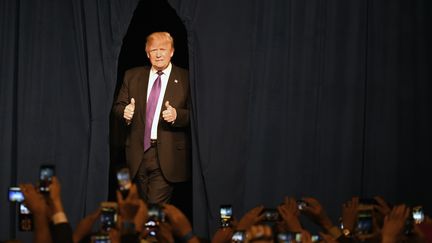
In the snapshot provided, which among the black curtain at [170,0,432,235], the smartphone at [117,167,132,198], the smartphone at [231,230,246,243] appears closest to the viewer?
the smartphone at [117,167,132,198]

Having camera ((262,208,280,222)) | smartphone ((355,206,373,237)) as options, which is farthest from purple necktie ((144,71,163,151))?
smartphone ((355,206,373,237))

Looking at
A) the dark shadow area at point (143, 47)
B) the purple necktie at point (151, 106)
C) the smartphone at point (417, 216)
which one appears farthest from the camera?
the dark shadow area at point (143, 47)

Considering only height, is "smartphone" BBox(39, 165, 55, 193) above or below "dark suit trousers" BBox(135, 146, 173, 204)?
above

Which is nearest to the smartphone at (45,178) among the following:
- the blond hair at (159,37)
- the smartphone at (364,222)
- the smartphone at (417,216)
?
the smartphone at (364,222)

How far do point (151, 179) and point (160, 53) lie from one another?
114cm

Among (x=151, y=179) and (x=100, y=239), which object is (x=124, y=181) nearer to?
(x=100, y=239)

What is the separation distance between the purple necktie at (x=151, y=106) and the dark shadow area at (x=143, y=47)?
29cm

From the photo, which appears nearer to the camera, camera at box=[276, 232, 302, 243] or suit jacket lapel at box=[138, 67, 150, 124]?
camera at box=[276, 232, 302, 243]

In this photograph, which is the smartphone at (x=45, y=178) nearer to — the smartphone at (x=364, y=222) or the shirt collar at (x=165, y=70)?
the smartphone at (x=364, y=222)

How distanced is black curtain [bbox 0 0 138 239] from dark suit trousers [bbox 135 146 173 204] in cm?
39

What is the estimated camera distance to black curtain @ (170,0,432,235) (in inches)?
238

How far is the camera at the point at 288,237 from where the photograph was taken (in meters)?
2.75

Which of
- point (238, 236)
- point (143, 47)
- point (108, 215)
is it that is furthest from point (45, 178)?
point (143, 47)

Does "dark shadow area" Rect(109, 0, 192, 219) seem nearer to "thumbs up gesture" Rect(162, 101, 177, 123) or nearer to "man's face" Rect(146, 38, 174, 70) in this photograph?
"man's face" Rect(146, 38, 174, 70)
